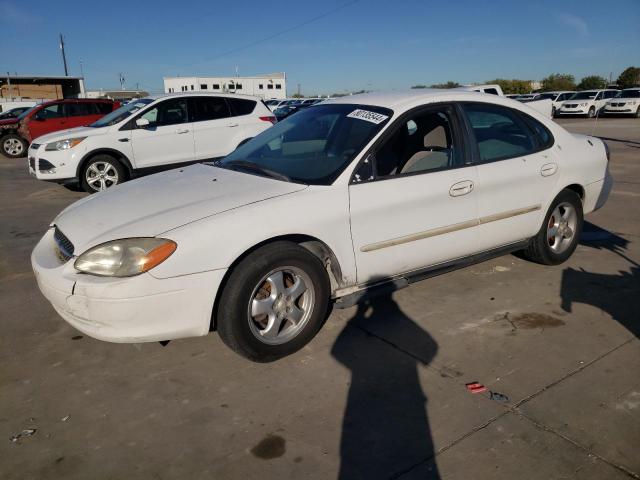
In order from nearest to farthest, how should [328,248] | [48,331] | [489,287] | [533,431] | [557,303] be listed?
[533,431] → [328,248] → [48,331] → [557,303] → [489,287]

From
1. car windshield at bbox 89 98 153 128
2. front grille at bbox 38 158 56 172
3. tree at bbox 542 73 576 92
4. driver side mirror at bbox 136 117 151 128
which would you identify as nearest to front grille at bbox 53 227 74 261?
driver side mirror at bbox 136 117 151 128

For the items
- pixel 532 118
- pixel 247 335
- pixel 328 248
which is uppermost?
pixel 532 118

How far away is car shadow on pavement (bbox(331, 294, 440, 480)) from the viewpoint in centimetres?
226

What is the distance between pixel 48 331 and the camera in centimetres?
360

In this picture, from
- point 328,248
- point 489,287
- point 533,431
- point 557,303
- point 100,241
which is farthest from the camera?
point 489,287

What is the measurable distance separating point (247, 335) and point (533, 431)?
157 cm

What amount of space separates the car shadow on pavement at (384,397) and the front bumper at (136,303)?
3.12 ft

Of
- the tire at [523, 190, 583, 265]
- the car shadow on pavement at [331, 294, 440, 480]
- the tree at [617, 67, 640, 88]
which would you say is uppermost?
the tree at [617, 67, 640, 88]

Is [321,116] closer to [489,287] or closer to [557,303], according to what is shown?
[489,287]

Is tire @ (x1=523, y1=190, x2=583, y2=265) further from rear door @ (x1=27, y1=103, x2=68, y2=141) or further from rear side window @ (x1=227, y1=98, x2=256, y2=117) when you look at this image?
rear door @ (x1=27, y1=103, x2=68, y2=141)

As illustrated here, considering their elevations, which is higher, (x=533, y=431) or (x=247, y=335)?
(x=247, y=335)

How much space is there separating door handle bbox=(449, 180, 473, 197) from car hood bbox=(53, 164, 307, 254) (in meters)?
1.15

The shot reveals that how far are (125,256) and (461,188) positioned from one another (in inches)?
91.4

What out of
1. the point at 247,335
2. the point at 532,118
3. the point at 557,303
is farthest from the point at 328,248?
the point at 532,118
